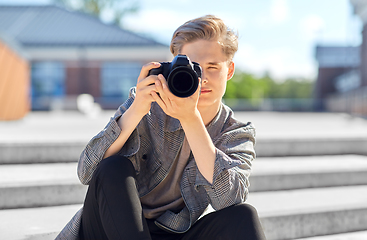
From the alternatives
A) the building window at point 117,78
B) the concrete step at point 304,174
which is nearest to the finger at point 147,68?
the concrete step at point 304,174

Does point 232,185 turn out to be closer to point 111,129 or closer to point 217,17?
point 111,129

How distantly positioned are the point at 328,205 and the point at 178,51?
118 cm

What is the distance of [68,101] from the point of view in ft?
49.8

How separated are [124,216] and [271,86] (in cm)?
5267

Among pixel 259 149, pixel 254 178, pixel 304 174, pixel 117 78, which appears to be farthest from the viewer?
pixel 117 78

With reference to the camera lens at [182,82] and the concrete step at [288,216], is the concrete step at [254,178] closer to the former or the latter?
the concrete step at [288,216]

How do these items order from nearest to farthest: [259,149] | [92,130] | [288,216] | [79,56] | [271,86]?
[288,216]
[259,149]
[92,130]
[79,56]
[271,86]

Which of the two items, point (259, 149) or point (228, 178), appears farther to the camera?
point (259, 149)

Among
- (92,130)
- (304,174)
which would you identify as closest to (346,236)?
(304,174)

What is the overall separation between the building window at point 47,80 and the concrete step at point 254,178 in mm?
14650

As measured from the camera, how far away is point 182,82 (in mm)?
1066

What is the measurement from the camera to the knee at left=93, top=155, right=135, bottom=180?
109 centimetres

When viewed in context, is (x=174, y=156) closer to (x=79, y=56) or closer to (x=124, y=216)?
(x=124, y=216)

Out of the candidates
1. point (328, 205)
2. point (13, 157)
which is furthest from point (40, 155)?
point (328, 205)
